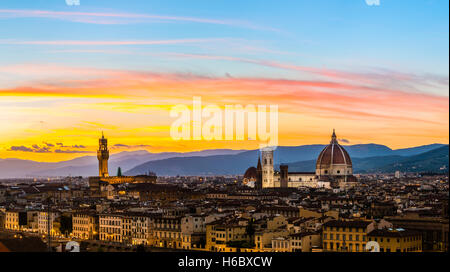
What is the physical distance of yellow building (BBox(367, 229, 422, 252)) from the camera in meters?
31.4

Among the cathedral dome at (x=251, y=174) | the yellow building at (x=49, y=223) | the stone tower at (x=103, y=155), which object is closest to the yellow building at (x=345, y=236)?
the yellow building at (x=49, y=223)

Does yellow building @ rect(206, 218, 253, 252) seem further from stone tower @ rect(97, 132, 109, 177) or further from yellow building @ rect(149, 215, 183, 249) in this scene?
stone tower @ rect(97, 132, 109, 177)

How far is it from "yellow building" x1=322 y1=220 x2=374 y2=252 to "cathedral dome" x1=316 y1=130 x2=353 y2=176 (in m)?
81.5

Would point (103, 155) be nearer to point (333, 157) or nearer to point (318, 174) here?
point (318, 174)

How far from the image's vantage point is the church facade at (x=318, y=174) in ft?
333

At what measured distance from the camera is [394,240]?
3148cm

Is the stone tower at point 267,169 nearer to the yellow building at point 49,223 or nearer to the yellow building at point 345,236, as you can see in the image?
the yellow building at point 49,223

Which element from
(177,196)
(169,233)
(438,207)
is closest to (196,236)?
(169,233)

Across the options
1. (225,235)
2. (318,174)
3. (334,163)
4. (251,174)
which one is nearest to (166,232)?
(225,235)

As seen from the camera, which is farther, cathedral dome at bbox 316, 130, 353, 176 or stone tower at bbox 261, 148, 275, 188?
cathedral dome at bbox 316, 130, 353, 176

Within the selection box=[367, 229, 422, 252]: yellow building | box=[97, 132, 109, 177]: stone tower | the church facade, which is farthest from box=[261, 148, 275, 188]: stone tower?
box=[367, 229, 422, 252]: yellow building
